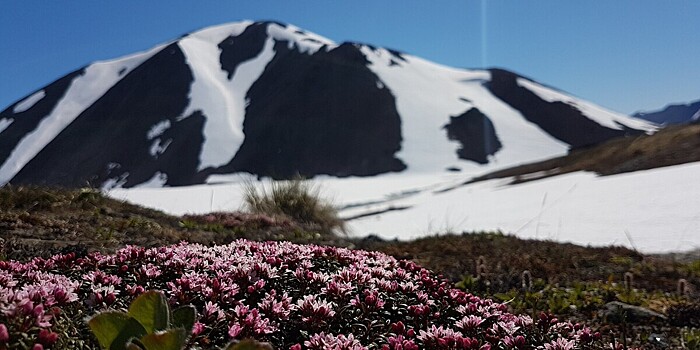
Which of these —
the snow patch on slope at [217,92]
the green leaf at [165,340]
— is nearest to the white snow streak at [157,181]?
the snow patch on slope at [217,92]

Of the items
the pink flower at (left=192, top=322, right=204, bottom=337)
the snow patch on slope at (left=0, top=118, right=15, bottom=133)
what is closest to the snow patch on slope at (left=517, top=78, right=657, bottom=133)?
the pink flower at (left=192, top=322, right=204, bottom=337)

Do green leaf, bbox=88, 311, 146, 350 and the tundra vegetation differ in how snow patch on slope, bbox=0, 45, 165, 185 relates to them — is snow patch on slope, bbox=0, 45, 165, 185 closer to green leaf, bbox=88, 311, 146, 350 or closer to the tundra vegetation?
the tundra vegetation

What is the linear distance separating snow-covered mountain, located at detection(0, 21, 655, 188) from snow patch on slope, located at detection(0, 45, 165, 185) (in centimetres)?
44

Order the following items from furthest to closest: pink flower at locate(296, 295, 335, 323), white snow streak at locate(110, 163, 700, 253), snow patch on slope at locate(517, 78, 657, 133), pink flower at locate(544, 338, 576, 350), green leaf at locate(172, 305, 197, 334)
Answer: snow patch on slope at locate(517, 78, 657, 133) → white snow streak at locate(110, 163, 700, 253) → pink flower at locate(296, 295, 335, 323) → pink flower at locate(544, 338, 576, 350) → green leaf at locate(172, 305, 197, 334)

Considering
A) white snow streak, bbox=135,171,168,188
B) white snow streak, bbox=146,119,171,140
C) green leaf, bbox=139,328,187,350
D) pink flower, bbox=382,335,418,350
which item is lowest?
white snow streak, bbox=135,171,168,188

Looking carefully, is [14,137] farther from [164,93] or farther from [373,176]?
[373,176]

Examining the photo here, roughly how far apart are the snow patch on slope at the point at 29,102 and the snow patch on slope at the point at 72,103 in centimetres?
784

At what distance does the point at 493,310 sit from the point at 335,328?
1103 millimetres

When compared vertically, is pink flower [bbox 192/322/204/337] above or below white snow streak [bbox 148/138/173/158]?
below

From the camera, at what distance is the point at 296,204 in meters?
14.8

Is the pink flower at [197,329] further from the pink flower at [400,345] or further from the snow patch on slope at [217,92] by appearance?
the snow patch on slope at [217,92]

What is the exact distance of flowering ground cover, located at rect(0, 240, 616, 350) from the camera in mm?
2363

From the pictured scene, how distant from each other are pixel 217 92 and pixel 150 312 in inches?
4906

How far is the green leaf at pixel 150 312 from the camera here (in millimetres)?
1989
